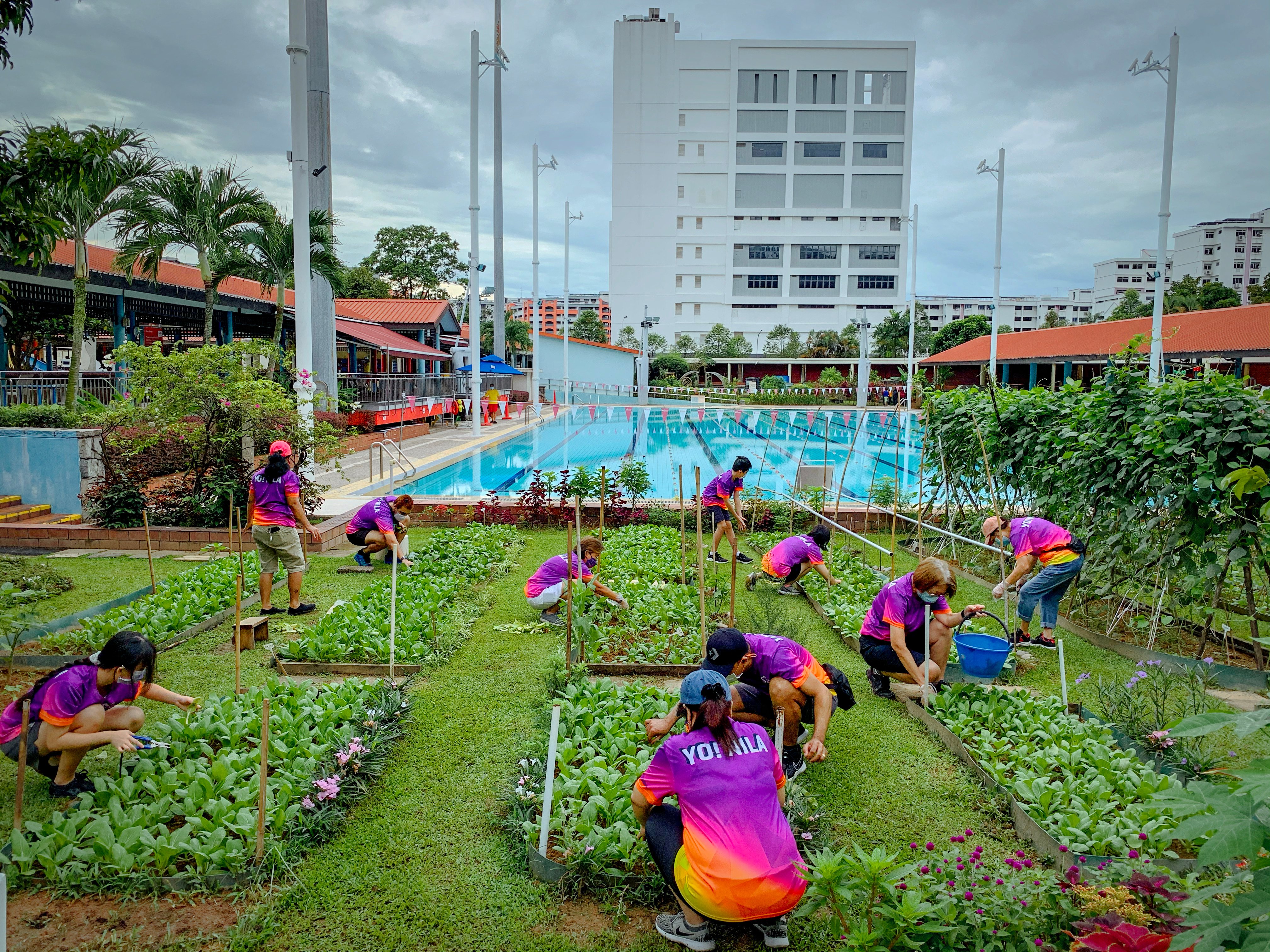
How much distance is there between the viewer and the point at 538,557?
1100 cm

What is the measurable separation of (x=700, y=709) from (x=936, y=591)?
3065mm

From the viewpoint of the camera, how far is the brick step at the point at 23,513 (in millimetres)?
11453

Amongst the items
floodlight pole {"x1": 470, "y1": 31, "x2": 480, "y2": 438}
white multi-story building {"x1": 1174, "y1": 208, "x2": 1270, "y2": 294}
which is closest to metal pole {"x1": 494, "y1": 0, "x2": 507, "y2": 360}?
floodlight pole {"x1": 470, "y1": 31, "x2": 480, "y2": 438}

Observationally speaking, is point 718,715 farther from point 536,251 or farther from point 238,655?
point 536,251

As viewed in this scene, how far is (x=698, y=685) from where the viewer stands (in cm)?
344

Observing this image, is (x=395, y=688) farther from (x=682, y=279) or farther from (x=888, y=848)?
(x=682, y=279)

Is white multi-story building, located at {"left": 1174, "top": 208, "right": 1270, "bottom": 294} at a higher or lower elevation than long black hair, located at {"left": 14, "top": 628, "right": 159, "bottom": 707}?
higher

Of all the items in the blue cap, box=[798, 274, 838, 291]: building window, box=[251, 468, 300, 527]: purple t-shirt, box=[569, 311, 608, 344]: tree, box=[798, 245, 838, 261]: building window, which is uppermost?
box=[798, 245, 838, 261]: building window

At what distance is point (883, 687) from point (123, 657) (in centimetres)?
523

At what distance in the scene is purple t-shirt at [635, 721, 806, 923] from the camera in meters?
3.19

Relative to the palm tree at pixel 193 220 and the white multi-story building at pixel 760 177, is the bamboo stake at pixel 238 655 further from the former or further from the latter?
the white multi-story building at pixel 760 177

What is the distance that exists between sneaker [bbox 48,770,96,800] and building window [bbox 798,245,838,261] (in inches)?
2868

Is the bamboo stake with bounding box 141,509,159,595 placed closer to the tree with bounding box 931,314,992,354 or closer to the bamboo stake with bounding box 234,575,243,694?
the bamboo stake with bounding box 234,575,243,694

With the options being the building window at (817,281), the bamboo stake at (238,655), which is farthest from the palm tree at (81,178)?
the building window at (817,281)
